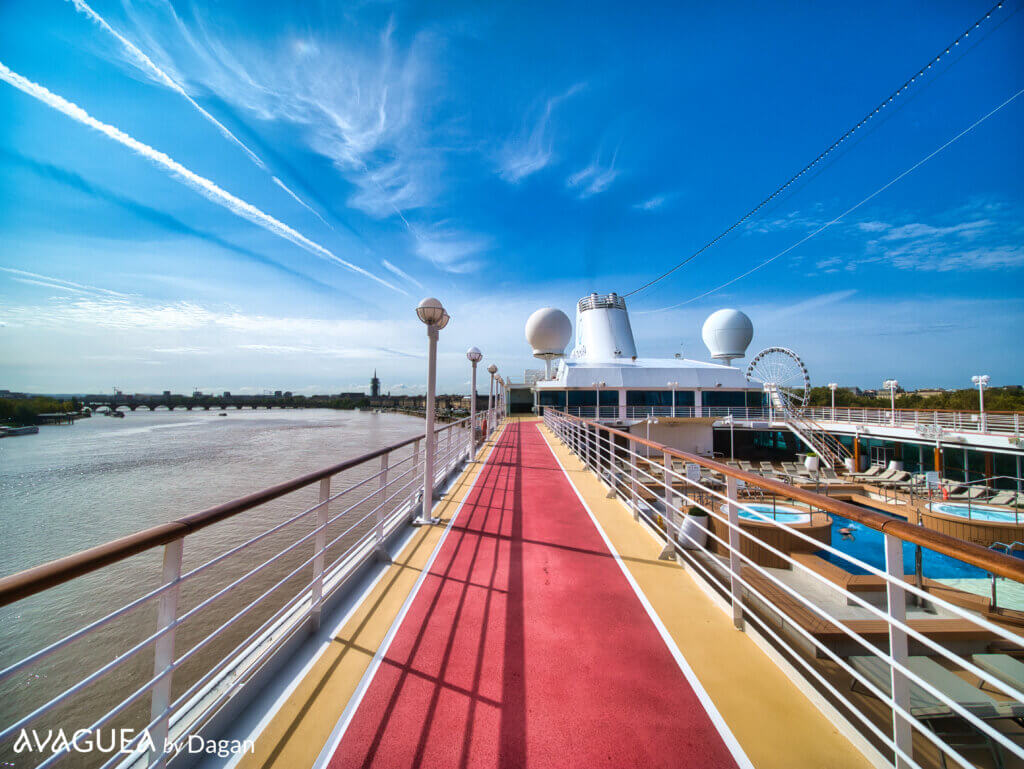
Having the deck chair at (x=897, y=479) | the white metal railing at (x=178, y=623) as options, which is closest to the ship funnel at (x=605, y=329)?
the deck chair at (x=897, y=479)

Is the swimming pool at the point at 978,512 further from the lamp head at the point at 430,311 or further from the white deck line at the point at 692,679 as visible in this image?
the lamp head at the point at 430,311

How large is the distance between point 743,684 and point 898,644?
661mm

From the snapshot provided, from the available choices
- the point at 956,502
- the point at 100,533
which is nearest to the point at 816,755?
the point at 956,502

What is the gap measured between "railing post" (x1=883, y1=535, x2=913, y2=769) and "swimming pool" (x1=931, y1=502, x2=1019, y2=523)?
431 inches

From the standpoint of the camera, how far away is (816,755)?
1463mm

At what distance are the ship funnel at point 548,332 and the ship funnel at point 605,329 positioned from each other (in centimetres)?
174

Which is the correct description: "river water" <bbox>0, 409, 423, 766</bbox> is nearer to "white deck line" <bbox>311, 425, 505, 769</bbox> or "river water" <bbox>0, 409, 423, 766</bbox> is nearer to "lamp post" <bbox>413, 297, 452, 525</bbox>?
"white deck line" <bbox>311, 425, 505, 769</bbox>

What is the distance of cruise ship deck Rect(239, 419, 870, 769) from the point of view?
148cm

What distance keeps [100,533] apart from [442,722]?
43.9 feet

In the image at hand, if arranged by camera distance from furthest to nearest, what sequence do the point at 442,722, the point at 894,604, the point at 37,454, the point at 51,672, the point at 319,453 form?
1. the point at 37,454
2. the point at 319,453
3. the point at 51,672
4. the point at 442,722
5. the point at 894,604

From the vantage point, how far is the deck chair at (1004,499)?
9.76 m

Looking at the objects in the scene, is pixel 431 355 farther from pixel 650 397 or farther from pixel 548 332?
pixel 548 332

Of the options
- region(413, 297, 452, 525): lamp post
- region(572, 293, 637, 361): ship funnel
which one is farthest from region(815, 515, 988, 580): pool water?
region(572, 293, 637, 361): ship funnel

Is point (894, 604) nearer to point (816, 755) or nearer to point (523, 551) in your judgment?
point (816, 755)
